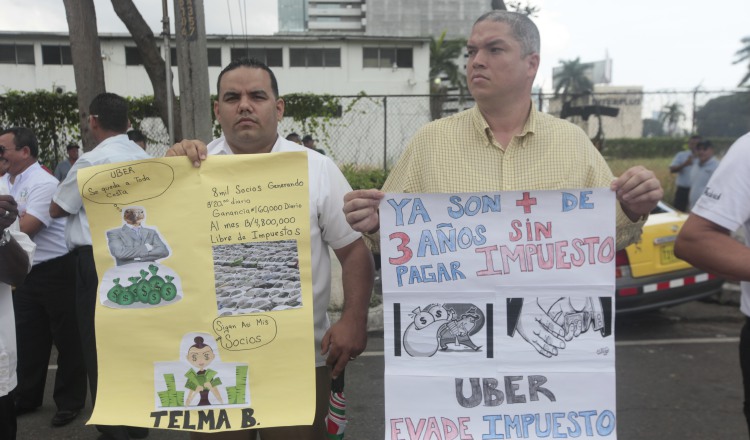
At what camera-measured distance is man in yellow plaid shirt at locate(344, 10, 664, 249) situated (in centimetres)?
223

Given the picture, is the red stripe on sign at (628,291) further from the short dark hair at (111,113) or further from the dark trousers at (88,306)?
the short dark hair at (111,113)

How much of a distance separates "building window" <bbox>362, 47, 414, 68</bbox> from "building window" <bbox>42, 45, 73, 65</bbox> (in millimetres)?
16321

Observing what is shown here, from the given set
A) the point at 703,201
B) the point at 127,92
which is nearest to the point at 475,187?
the point at 703,201

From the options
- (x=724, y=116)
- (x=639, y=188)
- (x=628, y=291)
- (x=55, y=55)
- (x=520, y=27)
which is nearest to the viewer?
(x=639, y=188)

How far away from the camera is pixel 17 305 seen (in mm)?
4582

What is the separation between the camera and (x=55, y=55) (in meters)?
34.8

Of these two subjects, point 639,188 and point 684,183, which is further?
point 684,183

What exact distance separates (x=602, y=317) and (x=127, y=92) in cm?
3657

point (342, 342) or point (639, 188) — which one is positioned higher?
point (639, 188)

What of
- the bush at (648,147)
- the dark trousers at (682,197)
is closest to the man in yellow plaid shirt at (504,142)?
the dark trousers at (682,197)

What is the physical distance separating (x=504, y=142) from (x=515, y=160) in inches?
3.3

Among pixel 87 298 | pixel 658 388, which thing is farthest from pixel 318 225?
pixel 658 388

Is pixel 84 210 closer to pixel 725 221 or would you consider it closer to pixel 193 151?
pixel 193 151

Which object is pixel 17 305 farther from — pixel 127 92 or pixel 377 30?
pixel 377 30
